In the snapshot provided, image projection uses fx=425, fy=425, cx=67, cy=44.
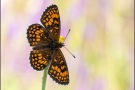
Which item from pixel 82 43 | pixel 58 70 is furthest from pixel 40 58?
pixel 82 43

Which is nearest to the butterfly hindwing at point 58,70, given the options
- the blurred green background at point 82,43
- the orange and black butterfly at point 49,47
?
the orange and black butterfly at point 49,47

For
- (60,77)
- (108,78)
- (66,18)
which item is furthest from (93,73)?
(60,77)

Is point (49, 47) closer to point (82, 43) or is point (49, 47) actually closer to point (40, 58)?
point (40, 58)

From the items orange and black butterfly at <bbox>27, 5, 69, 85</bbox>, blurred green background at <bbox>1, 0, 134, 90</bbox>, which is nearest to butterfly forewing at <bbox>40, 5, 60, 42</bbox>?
orange and black butterfly at <bbox>27, 5, 69, 85</bbox>

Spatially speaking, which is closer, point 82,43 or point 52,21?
point 52,21

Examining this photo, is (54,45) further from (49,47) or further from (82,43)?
(82,43)
